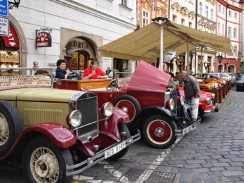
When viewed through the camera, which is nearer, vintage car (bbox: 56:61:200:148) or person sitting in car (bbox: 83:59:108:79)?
vintage car (bbox: 56:61:200:148)

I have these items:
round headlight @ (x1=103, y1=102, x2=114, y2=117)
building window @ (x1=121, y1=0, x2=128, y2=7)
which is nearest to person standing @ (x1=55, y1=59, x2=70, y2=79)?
round headlight @ (x1=103, y1=102, x2=114, y2=117)

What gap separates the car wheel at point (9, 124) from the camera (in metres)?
4.20

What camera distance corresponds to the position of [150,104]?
642 cm

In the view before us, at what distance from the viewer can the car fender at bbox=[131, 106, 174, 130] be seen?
605cm

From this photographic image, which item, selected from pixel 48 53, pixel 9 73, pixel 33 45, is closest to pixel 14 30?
pixel 33 45

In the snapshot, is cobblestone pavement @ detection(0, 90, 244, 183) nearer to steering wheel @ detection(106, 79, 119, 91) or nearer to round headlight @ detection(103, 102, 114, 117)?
round headlight @ detection(103, 102, 114, 117)

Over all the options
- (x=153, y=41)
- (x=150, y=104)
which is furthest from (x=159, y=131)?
(x=153, y=41)

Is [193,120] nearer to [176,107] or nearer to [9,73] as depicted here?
[176,107]

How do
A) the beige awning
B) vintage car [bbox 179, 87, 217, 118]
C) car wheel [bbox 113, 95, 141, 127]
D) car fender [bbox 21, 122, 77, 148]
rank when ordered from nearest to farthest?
car fender [bbox 21, 122, 77, 148] < car wheel [bbox 113, 95, 141, 127] < vintage car [bbox 179, 87, 217, 118] < the beige awning

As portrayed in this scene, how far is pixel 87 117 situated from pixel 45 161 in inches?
35.9

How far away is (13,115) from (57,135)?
827 mm

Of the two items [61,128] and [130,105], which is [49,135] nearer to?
[61,128]

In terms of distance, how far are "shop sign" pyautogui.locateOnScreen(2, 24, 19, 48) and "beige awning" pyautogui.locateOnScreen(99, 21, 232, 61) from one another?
2.95 metres

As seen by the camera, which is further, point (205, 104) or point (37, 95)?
point (205, 104)
